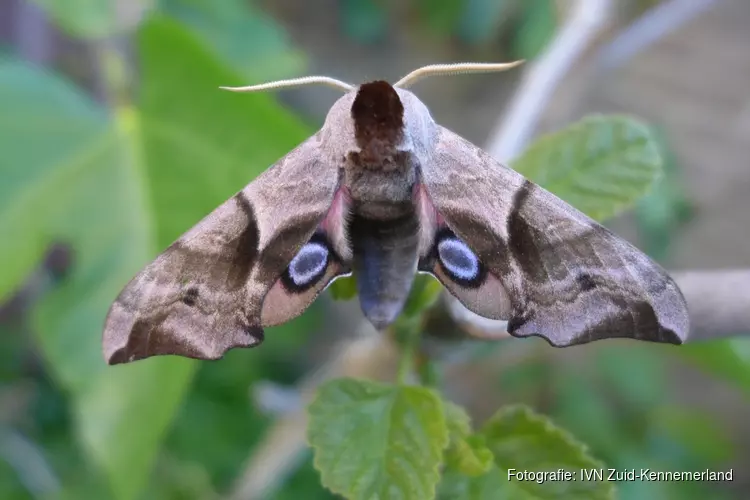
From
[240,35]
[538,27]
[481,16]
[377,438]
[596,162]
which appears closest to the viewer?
[377,438]

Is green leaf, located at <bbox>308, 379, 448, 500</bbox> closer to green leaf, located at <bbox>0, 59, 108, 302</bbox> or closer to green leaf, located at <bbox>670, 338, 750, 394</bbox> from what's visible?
green leaf, located at <bbox>670, 338, 750, 394</bbox>

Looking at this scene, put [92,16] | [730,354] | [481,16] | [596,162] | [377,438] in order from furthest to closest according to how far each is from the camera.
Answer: [481,16] → [92,16] → [730,354] → [596,162] → [377,438]

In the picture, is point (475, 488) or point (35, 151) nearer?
point (475, 488)

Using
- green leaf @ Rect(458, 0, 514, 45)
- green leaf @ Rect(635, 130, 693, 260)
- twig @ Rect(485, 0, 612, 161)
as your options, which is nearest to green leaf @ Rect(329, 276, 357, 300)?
twig @ Rect(485, 0, 612, 161)

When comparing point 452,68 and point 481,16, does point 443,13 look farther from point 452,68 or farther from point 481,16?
point 452,68

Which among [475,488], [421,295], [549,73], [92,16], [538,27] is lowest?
[475,488]

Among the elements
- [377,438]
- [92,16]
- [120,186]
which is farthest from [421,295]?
[92,16]

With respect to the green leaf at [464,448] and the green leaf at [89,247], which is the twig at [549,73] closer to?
the green leaf at [464,448]

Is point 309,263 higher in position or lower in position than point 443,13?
lower
